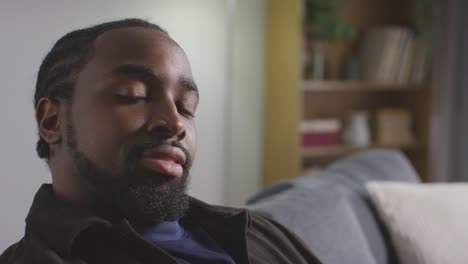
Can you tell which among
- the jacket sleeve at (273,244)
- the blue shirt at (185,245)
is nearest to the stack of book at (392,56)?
the jacket sleeve at (273,244)

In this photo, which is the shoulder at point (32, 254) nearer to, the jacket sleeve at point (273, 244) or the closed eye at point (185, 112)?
the closed eye at point (185, 112)

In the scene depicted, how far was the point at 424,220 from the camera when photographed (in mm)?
1424

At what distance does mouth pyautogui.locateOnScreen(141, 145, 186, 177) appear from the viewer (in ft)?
2.55

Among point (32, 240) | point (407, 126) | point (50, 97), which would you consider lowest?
point (407, 126)

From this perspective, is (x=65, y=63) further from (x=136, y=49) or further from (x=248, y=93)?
(x=248, y=93)

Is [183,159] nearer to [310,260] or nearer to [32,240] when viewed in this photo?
[32,240]

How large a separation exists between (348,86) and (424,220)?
66.6 inches

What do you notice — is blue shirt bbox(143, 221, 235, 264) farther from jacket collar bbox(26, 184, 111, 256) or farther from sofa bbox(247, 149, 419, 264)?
sofa bbox(247, 149, 419, 264)

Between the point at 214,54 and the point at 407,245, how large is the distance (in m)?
0.62

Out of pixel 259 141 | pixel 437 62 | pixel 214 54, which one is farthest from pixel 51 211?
pixel 437 62

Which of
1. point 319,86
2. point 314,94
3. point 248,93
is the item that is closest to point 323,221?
point 248,93

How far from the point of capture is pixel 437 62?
3.20 metres

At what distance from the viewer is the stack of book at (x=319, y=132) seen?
9.69ft

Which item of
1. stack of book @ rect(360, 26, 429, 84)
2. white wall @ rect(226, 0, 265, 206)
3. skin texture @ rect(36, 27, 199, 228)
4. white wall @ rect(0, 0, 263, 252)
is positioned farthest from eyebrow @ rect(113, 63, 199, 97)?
stack of book @ rect(360, 26, 429, 84)
